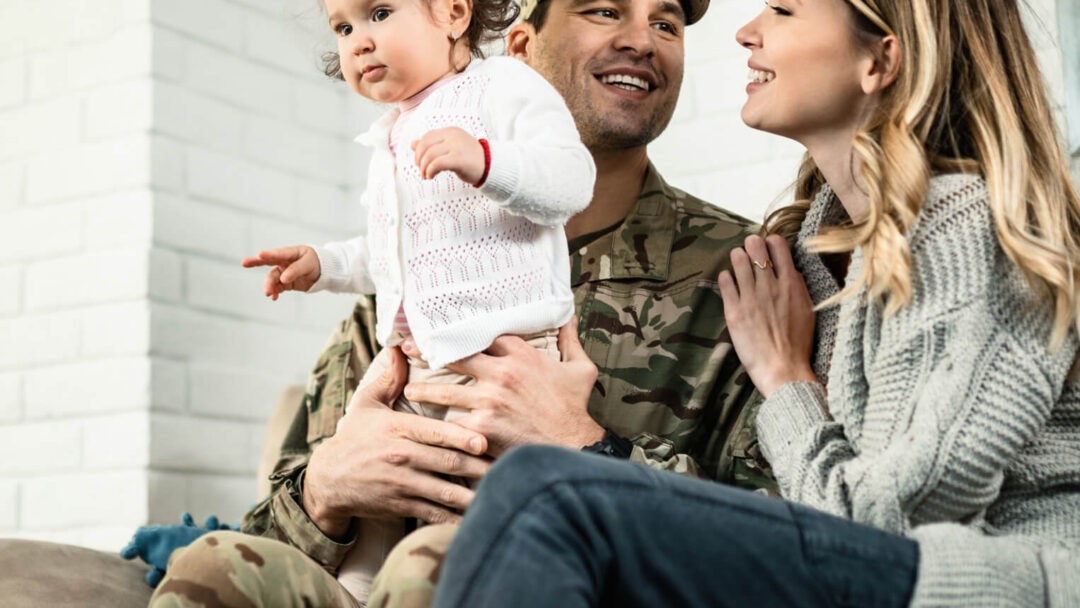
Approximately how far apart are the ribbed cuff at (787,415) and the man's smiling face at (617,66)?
0.58m

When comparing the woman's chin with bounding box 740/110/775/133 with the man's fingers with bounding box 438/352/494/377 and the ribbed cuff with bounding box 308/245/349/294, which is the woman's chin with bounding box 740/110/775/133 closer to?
the man's fingers with bounding box 438/352/494/377

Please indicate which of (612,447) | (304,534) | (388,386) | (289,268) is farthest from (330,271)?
(612,447)

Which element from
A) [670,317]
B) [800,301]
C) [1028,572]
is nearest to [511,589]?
[1028,572]

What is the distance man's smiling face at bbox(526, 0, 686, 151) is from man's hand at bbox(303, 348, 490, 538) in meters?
0.57

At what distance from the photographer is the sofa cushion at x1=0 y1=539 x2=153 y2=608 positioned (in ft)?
4.52

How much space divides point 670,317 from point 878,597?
0.73 m

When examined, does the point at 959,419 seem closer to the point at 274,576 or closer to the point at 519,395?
the point at 519,395

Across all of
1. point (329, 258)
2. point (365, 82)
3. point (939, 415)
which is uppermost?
point (365, 82)

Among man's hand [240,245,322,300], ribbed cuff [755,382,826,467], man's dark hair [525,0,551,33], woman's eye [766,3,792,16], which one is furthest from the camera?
man's dark hair [525,0,551,33]

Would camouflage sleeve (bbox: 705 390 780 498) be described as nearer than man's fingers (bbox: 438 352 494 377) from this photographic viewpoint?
No

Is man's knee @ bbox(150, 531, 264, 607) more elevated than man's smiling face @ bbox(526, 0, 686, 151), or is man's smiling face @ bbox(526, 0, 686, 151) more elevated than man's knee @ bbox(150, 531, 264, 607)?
man's smiling face @ bbox(526, 0, 686, 151)

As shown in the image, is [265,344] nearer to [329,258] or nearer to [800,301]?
[329,258]

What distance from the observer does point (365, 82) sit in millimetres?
1412

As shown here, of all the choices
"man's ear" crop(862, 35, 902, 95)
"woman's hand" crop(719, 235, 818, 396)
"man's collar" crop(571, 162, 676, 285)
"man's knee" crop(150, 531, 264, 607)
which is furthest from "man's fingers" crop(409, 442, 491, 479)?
"man's ear" crop(862, 35, 902, 95)
